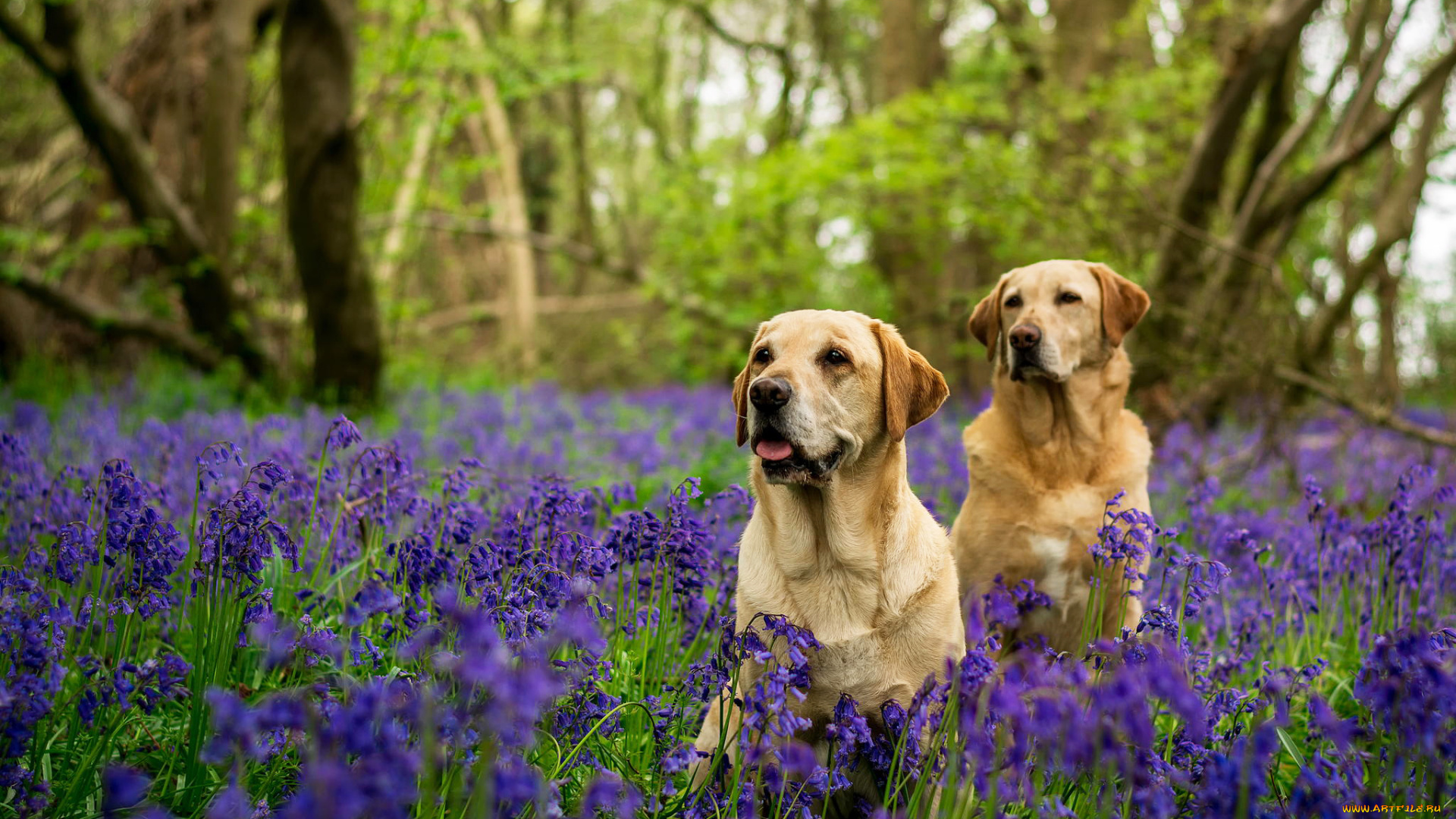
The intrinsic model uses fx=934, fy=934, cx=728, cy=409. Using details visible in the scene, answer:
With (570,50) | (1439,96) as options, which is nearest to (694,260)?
(570,50)

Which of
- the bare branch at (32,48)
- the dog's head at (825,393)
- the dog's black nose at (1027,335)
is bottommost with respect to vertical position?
the dog's head at (825,393)

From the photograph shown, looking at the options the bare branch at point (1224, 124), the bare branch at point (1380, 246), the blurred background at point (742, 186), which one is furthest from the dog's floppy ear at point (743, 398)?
the bare branch at point (1380, 246)

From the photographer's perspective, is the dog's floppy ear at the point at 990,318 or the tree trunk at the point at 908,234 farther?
the tree trunk at the point at 908,234

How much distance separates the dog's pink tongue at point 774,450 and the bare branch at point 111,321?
785 centimetres

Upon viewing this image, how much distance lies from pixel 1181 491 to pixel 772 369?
403 cm

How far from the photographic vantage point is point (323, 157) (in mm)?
7512

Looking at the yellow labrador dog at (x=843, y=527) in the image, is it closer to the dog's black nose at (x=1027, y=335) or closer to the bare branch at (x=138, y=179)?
the dog's black nose at (x=1027, y=335)

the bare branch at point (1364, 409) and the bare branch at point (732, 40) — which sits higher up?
the bare branch at point (732, 40)

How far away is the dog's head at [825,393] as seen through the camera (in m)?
2.72

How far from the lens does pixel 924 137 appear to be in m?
10.4

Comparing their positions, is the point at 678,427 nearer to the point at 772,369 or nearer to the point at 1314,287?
the point at 1314,287

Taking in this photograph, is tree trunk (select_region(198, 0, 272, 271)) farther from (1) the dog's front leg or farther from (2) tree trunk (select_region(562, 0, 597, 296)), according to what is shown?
(1) the dog's front leg

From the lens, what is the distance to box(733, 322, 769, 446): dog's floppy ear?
295cm

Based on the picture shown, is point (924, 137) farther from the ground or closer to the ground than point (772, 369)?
farther from the ground
